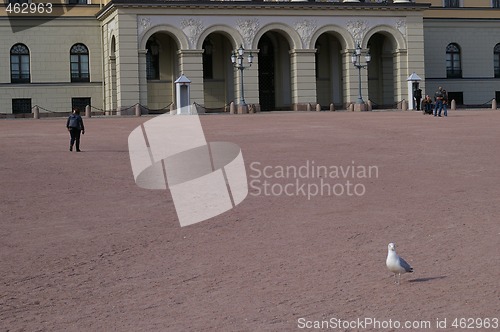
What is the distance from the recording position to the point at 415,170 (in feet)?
73.6

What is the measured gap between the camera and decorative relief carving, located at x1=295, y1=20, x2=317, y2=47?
5978 cm

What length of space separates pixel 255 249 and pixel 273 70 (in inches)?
1949

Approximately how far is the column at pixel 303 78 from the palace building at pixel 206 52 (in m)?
0.06

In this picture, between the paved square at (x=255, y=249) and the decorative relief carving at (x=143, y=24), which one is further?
the decorative relief carving at (x=143, y=24)

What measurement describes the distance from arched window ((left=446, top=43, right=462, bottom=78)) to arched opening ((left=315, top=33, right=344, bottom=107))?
985 centimetres

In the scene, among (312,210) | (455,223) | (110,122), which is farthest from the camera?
(110,122)

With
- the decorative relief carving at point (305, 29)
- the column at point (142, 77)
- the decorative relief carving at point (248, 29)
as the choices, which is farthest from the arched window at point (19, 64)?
the decorative relief carving at point (305, 29)

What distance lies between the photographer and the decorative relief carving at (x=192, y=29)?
57906mm

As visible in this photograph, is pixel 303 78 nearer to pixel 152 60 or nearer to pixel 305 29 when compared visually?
pixel 305 29

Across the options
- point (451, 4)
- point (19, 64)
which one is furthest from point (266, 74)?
point (19, 64)

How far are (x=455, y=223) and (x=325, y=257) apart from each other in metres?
2.89

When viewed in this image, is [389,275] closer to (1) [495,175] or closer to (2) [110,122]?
(1) [495,175]

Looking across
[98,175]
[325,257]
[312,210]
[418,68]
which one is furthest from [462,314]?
[418,68]

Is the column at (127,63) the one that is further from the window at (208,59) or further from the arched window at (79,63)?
the arched window at (79,63)
